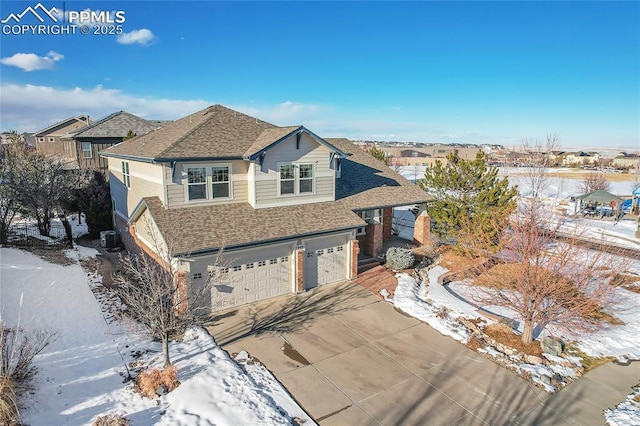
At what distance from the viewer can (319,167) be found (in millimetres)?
18500

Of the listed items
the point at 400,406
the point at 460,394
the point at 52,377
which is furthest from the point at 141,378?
the point at 460,394

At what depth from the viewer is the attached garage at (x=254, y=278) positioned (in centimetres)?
1514

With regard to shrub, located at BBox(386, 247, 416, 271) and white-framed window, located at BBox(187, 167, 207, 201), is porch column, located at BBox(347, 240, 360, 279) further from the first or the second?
white-framed window, located at BBox(187, 167, 207, 201)

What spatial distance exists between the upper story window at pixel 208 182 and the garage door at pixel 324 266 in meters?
4.59

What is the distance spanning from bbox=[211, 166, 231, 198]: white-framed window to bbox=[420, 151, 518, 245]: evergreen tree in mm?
11508

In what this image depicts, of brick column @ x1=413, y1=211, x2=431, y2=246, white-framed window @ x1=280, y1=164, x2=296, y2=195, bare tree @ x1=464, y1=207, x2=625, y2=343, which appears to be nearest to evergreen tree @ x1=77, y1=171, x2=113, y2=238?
white-framed window @ x1=280, y1=164, x2=296, y2=195

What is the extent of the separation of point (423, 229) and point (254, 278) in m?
11.5

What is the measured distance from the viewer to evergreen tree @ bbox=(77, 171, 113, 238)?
24625 mm

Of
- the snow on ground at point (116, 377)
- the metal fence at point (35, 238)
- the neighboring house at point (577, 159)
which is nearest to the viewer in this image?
the snow on ground at point (116, 377)

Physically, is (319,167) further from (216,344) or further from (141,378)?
(141,378)

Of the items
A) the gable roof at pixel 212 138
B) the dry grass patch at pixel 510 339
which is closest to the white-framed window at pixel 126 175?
the gable roof at pixel 212 138

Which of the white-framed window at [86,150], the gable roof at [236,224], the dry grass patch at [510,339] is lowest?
the dry grass patch at [510,339]

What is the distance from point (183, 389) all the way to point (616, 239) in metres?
32.1

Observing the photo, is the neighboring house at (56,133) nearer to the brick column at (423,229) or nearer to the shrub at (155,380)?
the brick column at (423,229)
